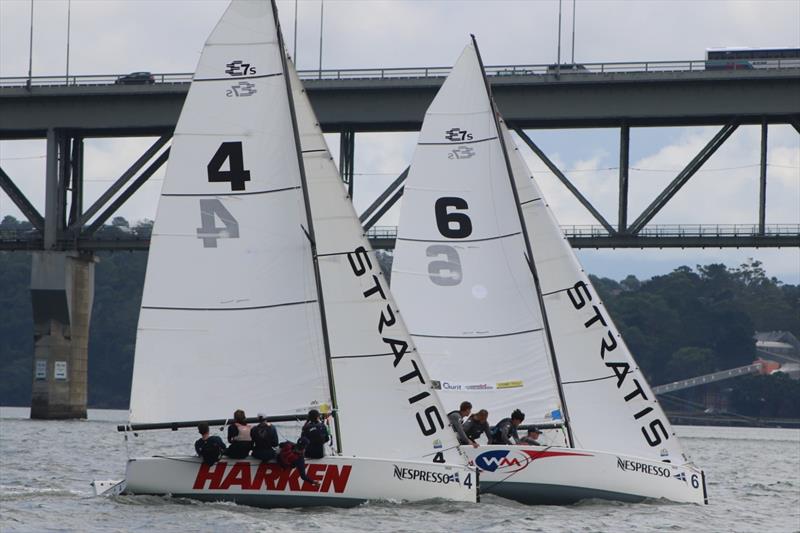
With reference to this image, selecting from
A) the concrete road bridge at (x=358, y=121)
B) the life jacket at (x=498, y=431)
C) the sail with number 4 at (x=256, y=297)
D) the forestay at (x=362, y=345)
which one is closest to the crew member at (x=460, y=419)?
the life jacket at (x=498, y=431)

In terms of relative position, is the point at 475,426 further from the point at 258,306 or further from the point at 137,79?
the point at 137,79

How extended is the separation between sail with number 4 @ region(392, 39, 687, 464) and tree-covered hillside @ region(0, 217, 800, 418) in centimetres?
10046

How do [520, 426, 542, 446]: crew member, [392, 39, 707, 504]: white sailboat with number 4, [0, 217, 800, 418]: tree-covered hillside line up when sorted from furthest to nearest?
[0, 217, 800, 418]: tree-covered hillside → [520, 426, 542, 446]: crew member → [392, 39, 707, 504]: white sailboat with number 4

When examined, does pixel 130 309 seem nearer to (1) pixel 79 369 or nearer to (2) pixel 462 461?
(1) pixel 79 369

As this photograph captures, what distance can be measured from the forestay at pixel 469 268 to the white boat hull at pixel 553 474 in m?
2.26

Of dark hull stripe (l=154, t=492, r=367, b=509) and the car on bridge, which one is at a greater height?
the car on bridge

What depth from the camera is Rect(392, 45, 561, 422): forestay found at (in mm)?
31094

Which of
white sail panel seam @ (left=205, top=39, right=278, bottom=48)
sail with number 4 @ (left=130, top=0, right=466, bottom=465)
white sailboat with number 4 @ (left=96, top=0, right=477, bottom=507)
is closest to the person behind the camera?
white sailboat with number 4 @ (left=96, top=0, right=477, bottom=507)

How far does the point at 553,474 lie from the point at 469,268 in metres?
5.53

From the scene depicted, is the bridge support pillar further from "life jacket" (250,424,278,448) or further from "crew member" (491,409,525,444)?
"life jacket" (250,424,278,448)

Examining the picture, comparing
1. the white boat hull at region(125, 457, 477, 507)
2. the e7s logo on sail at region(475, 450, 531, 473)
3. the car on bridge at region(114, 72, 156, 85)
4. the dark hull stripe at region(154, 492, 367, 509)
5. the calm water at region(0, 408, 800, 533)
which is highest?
the car on bridge at region(114, 72, 156, 85)

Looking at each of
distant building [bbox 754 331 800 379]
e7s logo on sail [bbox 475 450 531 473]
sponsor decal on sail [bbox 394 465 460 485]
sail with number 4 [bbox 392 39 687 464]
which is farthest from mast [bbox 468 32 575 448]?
distant building [bbox 754 331 800 379]

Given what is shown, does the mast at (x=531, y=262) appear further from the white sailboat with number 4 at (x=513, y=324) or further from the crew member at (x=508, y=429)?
the crew member at (x=508, y=429)

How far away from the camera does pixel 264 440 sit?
25.0 m
